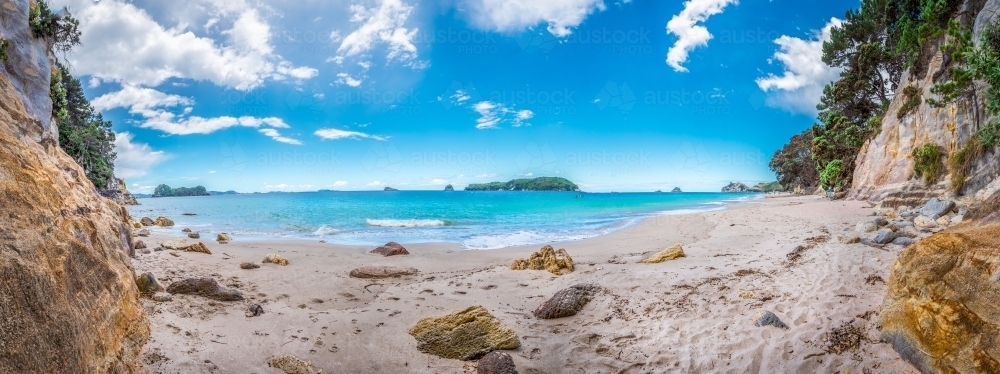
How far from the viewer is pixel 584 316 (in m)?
6.78

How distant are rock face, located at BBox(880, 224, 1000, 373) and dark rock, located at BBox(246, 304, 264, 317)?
8.14 meters

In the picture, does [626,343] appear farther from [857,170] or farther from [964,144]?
[857,170]

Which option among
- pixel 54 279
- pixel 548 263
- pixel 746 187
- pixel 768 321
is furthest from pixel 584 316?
pixel 746 187

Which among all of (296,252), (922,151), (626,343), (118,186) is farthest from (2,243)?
(118,186)

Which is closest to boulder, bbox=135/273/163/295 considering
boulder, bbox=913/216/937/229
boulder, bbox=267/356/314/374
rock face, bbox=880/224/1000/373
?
boulder, bbox=267/356/314/374

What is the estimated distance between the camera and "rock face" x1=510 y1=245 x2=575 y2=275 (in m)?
10.1

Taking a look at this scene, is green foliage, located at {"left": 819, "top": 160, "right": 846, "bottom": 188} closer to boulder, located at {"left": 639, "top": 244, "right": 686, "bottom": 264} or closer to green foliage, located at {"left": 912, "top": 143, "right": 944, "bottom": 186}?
green foliage, located at {"left": 912, "top": 143, "right": 944, "bottom": 186}

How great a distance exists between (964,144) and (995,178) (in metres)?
3.62

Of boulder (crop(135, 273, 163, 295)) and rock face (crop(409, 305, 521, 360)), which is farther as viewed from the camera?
boulder (crop(135, 273, 163, 295))

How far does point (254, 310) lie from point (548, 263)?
20.7ft

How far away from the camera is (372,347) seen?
226 inches

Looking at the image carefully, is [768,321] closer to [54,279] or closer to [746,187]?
[54,279]

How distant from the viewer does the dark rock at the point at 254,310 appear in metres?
6.51

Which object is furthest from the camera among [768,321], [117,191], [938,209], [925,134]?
[117,191]
